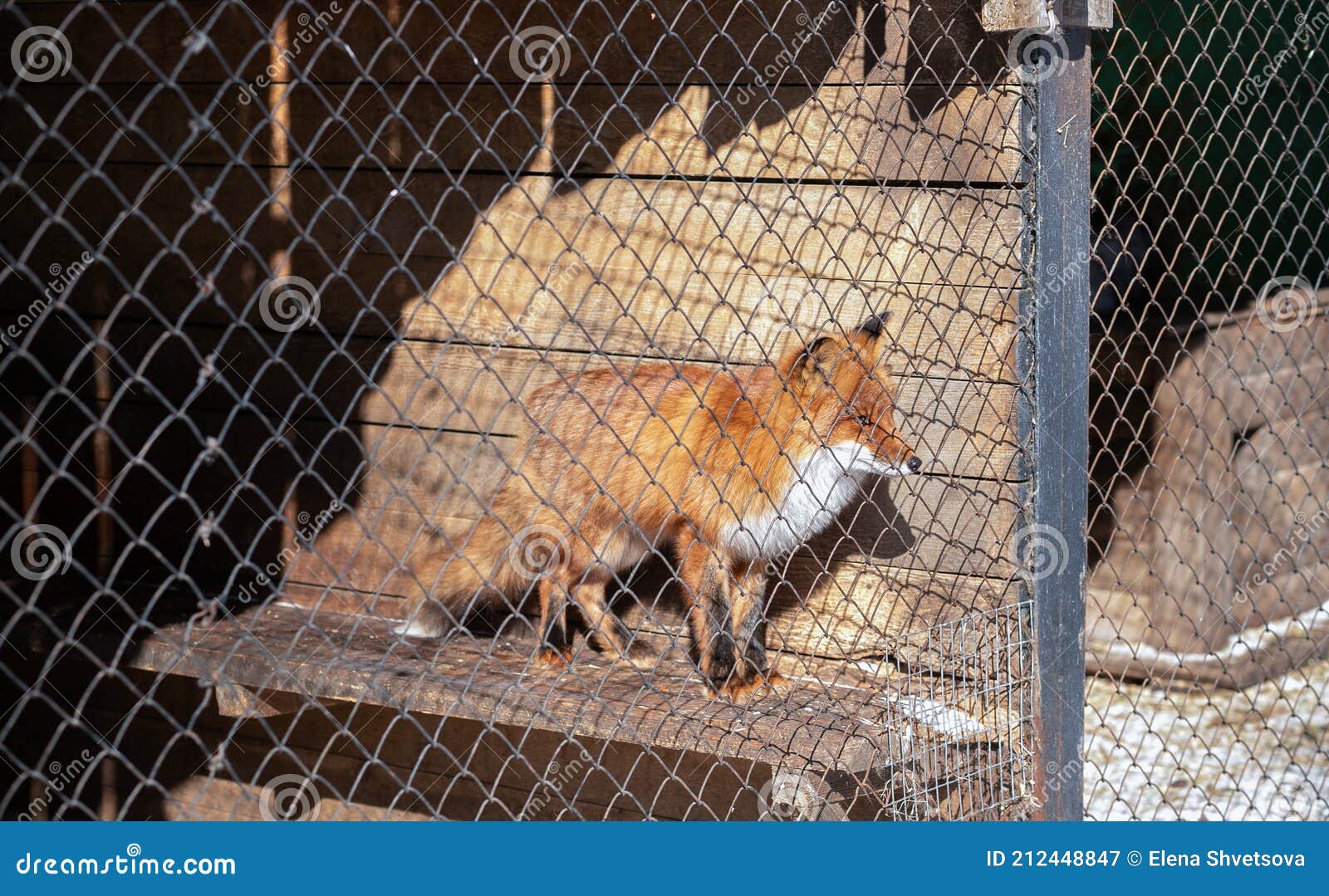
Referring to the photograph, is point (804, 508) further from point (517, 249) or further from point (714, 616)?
point (517, 249)

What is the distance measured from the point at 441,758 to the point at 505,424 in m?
1.18

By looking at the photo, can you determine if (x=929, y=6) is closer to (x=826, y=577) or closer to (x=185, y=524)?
(x=826, y=577)

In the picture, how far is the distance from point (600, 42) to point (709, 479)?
47.4 inches

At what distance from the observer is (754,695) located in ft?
10.2

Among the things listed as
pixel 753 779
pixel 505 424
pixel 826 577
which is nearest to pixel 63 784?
pixel 505 424

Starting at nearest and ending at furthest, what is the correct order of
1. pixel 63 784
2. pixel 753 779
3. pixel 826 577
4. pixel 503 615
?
pixel 826 577
pixel 753 779
pixel 503 615
pixel 63 784

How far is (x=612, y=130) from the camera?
11.0 ft

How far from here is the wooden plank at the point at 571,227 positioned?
9.70 ft
